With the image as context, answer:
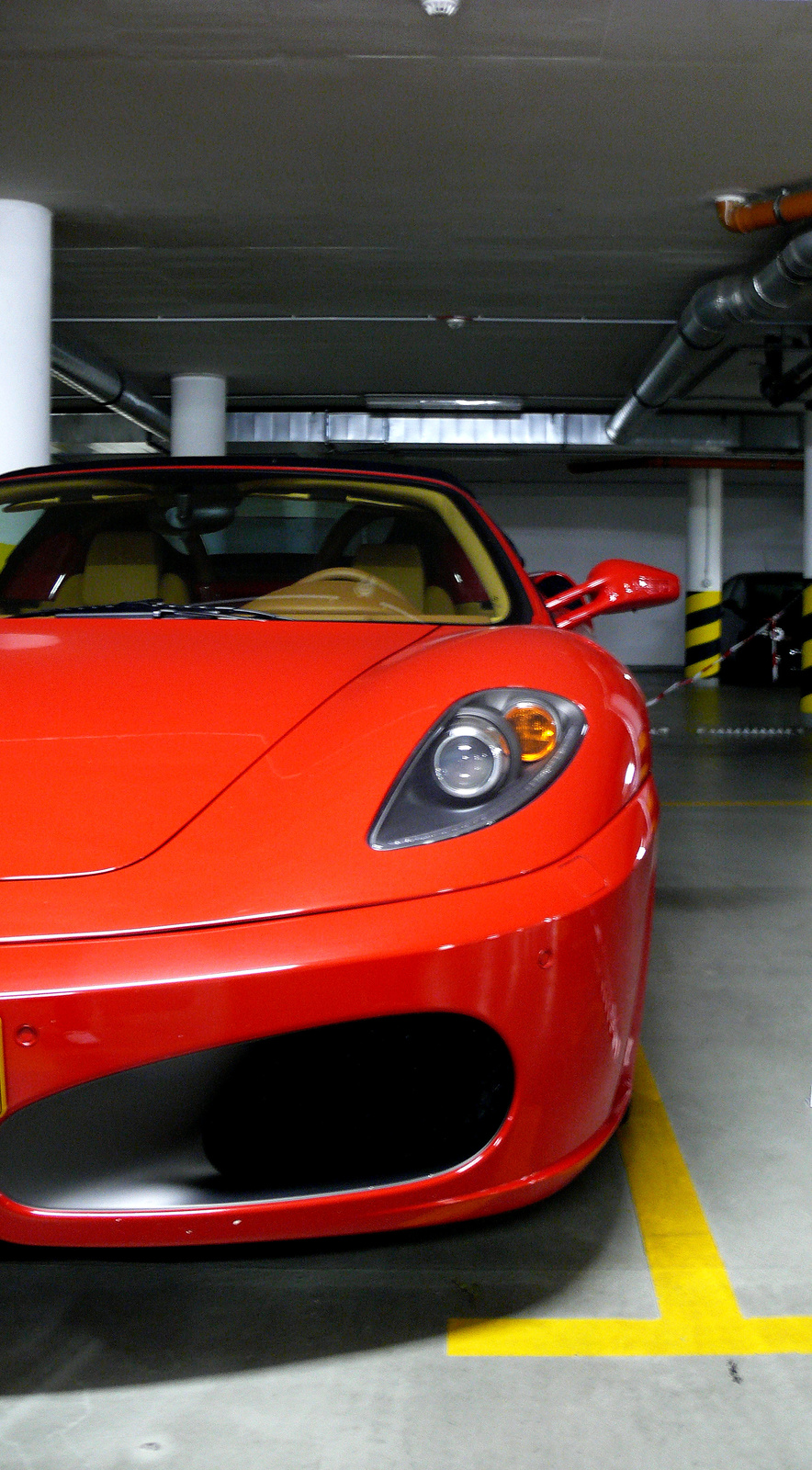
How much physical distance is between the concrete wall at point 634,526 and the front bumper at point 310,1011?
1988cm

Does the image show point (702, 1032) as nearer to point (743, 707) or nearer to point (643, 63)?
point (643, 63)

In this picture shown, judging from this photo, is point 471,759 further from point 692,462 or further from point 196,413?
point 692,462

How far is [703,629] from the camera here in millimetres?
16672

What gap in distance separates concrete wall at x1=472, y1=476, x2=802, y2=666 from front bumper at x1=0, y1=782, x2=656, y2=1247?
19876mm

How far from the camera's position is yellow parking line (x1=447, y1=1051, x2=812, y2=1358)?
1.33m

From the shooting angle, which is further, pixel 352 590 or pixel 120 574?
pixel 120 574

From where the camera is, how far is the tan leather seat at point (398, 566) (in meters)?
2.28

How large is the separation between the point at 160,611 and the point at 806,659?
34.6ft

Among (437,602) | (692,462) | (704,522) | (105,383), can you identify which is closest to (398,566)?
(437,602)

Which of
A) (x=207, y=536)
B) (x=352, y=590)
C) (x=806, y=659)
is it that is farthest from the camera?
(x=806, y=659)

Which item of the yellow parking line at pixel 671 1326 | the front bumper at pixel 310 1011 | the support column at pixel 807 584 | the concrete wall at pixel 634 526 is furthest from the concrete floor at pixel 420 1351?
the concrete wall at pixel 634 526

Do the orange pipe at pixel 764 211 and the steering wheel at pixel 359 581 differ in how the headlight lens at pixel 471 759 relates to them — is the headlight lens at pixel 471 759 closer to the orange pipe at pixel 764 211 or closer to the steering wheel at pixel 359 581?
the steering wheel at pixel 359 581

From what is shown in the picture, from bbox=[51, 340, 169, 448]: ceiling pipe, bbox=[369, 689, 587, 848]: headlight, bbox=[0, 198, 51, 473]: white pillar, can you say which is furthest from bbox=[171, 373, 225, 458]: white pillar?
bbox=[369, 689, 587, 848]: headlight

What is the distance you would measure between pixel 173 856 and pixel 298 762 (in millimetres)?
194
